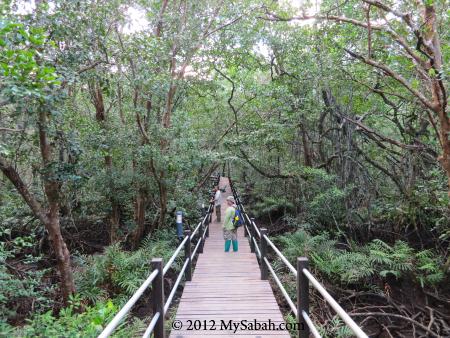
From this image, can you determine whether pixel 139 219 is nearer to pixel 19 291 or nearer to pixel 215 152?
pixel 215 152

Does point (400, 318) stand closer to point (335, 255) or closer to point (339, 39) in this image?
point (335, 255)

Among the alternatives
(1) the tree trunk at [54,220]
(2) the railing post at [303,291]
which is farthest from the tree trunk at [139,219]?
(2) the railing post at [303,291]

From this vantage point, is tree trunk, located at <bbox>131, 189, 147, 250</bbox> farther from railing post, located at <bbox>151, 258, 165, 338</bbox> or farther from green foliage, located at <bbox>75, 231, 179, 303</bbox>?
railing post, located at <bbox>151, 258, 165, 338</bbox>

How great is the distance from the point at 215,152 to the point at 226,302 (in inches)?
275

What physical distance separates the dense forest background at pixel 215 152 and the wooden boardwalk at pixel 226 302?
47.5 inches

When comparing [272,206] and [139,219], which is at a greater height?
[272,206]

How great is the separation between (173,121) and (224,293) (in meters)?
6.41

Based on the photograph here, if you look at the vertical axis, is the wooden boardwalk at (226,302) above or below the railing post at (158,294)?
below

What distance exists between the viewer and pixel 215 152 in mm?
11492

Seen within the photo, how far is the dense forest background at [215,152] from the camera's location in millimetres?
5930

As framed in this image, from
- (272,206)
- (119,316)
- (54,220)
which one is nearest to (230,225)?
(54,220)

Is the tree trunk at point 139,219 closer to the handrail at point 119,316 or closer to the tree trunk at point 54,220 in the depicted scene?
the tree trunk at point 54,220

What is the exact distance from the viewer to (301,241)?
1022 centimetres

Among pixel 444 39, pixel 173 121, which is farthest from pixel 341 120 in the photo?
pixel 173 121
